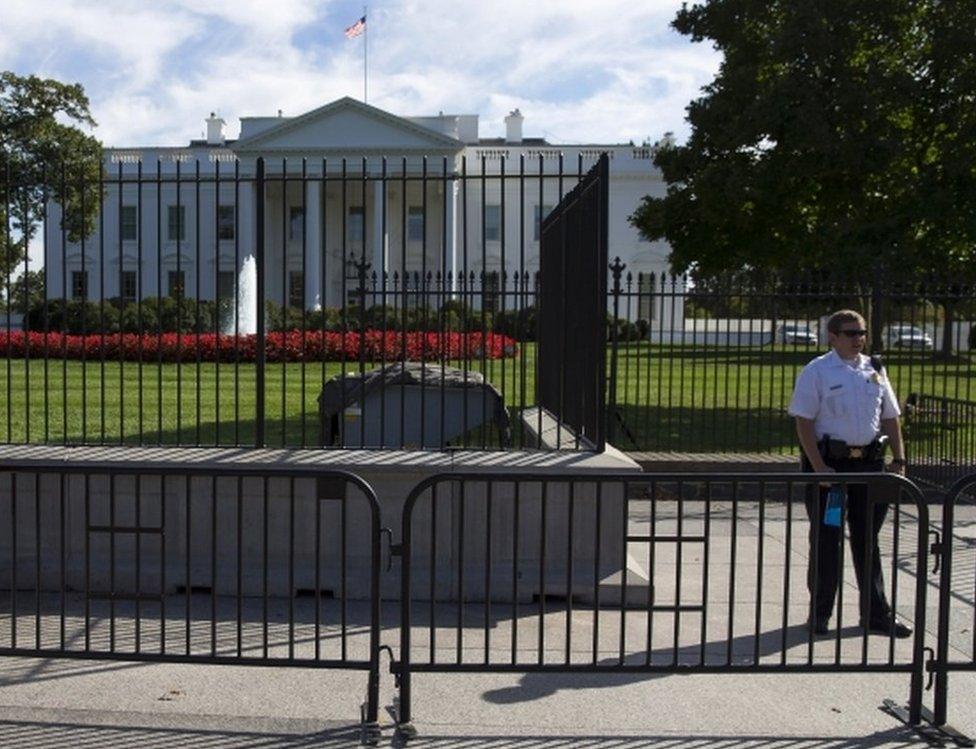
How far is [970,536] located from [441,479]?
629 cm

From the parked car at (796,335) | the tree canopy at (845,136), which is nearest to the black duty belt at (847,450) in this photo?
the parked car at (796,335)

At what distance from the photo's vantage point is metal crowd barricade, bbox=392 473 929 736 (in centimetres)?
538

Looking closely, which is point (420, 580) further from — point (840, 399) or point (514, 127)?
point (514, 127)

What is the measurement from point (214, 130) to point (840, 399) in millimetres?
79003

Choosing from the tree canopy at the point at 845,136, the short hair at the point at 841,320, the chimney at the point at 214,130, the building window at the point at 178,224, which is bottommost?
the short hair at the point at 841,320

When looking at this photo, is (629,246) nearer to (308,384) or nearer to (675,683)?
(308,384)

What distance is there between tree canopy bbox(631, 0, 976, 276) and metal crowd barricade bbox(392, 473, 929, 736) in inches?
394

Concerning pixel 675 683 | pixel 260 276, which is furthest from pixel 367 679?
pixel 260 276

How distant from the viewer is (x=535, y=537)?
727 cm

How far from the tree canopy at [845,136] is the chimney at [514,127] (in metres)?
60.5

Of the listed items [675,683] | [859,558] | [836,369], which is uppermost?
[836,369]

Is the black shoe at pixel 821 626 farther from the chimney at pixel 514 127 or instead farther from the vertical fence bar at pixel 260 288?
the chimney at pixel 514 127

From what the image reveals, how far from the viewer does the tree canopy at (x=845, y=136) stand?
17.8m

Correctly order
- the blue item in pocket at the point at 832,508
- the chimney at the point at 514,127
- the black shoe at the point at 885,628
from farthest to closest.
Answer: the chimney at the point at 514,127 < the black shoe at the point at 885,628 < the blue item in pocket at the point at 832,508
